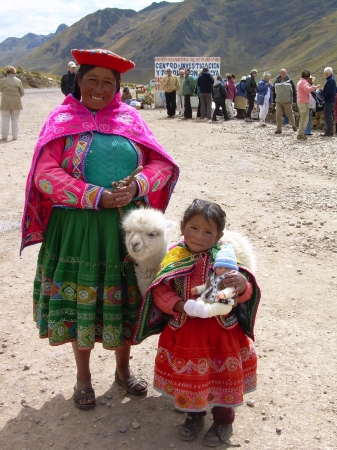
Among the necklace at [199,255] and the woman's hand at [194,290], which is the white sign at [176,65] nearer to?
the necklace at [199,255]

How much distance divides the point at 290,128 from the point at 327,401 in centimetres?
1327

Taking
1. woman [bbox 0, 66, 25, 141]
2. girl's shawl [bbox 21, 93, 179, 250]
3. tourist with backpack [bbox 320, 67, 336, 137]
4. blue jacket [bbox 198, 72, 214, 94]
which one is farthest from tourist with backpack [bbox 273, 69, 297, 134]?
girl's shawl [bbox 21, 93, 179, 250]

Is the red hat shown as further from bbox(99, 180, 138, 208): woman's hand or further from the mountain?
the mountain

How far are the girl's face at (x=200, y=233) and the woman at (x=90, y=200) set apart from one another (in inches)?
14.9

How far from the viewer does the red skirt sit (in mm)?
2510

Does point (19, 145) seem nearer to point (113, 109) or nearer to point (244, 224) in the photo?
point (244, 224)

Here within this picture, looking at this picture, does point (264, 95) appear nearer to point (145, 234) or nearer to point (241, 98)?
point (241, 98)

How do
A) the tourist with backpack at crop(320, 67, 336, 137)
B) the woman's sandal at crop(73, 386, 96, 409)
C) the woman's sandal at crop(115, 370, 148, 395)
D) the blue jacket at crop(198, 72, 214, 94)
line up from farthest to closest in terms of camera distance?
the blue jacket at crop(198, 72, 214, 94) < the tourist with backpack at crop(320, 67, 336, 137) < the woman's sandal at crop(115, 370, 148, 395) < the woman's sandal at crop(73, 386, 96, 409)

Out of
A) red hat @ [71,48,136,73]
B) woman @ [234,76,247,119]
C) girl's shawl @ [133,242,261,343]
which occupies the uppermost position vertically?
red hat @ [71,48,136,73]

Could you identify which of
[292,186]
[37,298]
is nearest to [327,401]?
[37,298]

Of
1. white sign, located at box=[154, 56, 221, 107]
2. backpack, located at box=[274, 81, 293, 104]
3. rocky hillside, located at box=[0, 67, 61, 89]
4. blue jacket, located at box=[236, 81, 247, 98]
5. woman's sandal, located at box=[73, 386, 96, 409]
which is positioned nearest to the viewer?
woman's sandal, located at box=[73, 386, 96, 409]

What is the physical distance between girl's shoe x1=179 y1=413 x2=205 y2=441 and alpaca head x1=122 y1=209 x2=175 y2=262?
0.94 meters

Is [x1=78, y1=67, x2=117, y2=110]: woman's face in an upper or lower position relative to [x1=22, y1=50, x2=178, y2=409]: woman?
upper

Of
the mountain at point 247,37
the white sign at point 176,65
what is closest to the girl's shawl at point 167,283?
the white sign at point 176,65
